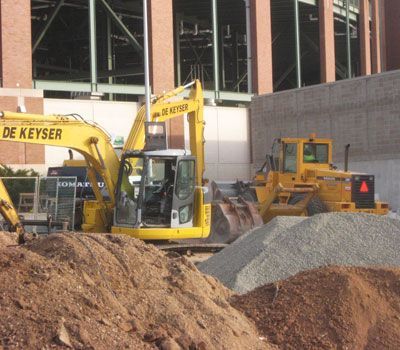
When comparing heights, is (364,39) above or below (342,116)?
above

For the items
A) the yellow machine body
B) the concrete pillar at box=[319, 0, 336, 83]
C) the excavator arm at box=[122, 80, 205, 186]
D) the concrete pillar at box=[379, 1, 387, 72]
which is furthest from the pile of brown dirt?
the concrete pillar at box=[379, 1, 387, 72]

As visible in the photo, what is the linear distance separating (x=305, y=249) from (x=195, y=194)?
4804 mm

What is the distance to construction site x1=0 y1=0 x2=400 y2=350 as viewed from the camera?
22.3 ft

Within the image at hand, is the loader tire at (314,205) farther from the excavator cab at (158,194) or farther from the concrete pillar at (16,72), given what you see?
the concrete pillar at (16,72)

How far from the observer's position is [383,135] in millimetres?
32188

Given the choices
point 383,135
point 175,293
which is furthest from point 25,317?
point 383,135

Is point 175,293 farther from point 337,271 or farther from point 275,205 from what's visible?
point 275,205

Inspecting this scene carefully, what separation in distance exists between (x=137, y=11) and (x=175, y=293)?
36821mm

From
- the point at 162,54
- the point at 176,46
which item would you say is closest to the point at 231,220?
the point at 162,54

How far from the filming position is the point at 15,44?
1236 inches

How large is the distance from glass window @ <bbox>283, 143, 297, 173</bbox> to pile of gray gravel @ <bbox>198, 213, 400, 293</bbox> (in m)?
7.14

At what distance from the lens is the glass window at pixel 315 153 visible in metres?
21.1

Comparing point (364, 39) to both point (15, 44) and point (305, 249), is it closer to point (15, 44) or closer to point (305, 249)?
point (15, 44)

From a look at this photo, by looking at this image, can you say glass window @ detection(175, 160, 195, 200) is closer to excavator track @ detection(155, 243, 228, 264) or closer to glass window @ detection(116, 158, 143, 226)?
glass window @ detection(116, 158, 143, 226)
